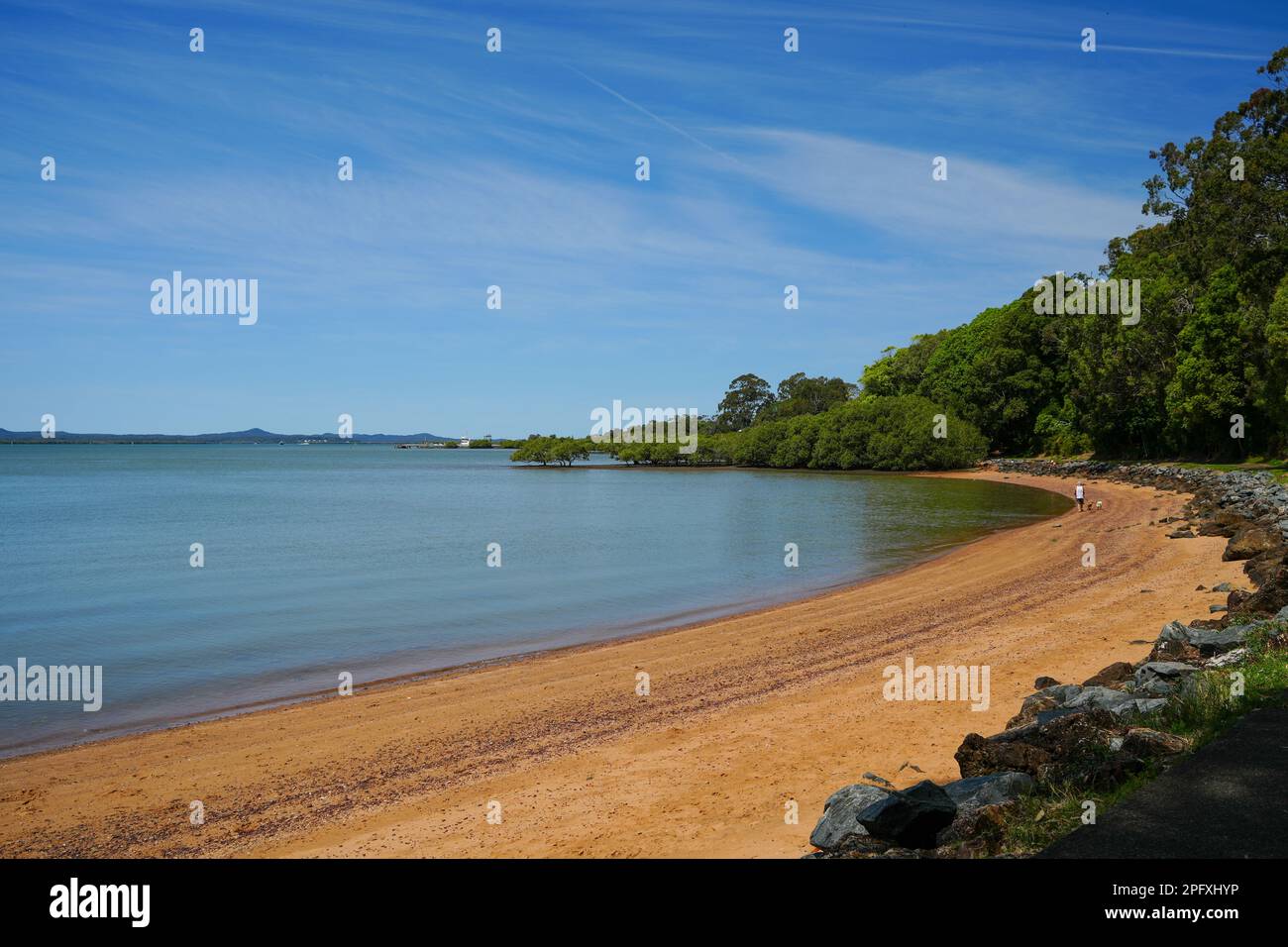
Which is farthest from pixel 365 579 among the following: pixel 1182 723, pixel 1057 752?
pixel 1182 723

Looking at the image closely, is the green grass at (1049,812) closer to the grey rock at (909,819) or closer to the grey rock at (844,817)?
the grey rock at (909,819)

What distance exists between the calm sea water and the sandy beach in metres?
2.96

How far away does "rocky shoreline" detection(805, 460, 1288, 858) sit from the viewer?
21.5 feet

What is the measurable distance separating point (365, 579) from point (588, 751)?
21.3 meters

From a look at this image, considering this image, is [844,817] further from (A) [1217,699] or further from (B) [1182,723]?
(A) [1217,699]

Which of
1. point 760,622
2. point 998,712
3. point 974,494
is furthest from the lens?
point 974,494

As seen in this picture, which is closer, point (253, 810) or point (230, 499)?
point (253, 810)

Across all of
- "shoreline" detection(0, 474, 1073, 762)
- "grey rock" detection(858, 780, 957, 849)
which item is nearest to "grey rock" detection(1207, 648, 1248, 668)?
"grey rock" detection(858, 780, 957, 849)

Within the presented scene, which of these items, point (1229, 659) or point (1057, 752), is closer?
point (1057, 752)

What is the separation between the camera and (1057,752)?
7770 mm

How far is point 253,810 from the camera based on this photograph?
405 inches
